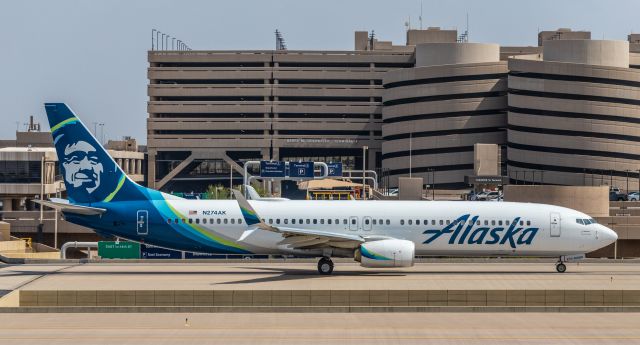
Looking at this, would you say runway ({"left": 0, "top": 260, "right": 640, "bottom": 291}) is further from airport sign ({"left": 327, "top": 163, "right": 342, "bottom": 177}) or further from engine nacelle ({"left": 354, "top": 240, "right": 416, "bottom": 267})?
airport sign ({"left": 327, "top": 163, "right": 342, "bottom": 177})

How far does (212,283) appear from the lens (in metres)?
48.0

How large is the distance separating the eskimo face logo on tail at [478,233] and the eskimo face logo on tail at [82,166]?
51.7 ft

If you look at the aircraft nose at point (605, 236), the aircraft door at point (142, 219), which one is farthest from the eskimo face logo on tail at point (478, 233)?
the aircraft door at point (142, 219)

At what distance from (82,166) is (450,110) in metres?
132

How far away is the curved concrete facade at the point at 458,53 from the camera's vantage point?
607 ft

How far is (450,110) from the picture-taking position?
18175cm

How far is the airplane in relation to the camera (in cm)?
5228

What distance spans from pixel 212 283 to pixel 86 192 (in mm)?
9161

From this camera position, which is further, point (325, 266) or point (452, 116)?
point (452, 116)

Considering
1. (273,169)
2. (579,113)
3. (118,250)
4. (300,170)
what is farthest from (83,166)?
(579,113)

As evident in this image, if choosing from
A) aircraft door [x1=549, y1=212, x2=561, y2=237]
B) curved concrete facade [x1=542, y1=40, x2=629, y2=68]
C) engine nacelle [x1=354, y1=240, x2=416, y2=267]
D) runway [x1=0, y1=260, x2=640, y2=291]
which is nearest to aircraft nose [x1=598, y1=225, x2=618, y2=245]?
runway [x1=0, y1=260, x2=640, y2=291]
